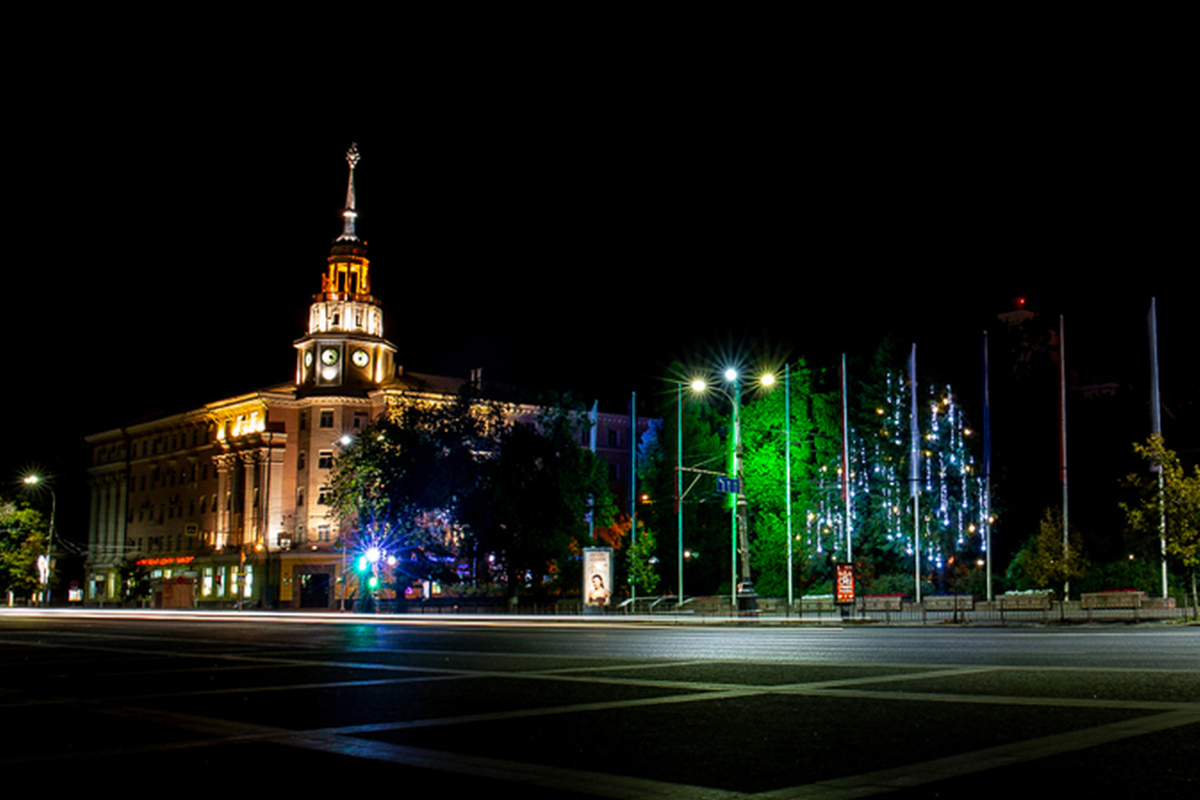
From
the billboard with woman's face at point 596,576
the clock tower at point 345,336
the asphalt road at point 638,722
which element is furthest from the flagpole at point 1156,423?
the clock tower at point 345,336

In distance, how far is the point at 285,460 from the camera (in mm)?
95438

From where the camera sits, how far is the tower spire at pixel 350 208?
104 metres

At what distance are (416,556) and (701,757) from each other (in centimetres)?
5933

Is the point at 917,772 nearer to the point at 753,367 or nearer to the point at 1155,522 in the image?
the point at 1155,522

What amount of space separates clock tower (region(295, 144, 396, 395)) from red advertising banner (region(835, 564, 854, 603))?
212ft

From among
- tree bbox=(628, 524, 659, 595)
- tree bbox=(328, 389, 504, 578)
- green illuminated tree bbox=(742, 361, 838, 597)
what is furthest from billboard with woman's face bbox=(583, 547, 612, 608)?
tree bbox=(328, 389, 504, 578)

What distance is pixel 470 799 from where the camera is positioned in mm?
6844

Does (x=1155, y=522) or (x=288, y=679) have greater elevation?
(x=1155, y=522)

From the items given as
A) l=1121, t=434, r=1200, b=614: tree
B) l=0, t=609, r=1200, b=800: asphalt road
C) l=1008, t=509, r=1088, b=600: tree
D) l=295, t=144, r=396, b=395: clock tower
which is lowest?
l=0, t=609, r=1200, b=800: asphalt road

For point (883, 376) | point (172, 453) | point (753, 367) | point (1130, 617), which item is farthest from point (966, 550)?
point (172, 453)

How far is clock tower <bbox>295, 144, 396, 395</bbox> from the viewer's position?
319 feet

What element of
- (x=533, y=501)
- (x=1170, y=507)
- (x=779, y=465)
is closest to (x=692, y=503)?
(x=779, y=465)

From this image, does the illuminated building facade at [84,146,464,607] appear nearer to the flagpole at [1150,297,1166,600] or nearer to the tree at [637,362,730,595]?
the tree at [637,362,730,595]

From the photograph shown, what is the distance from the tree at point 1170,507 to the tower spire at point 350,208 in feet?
255
